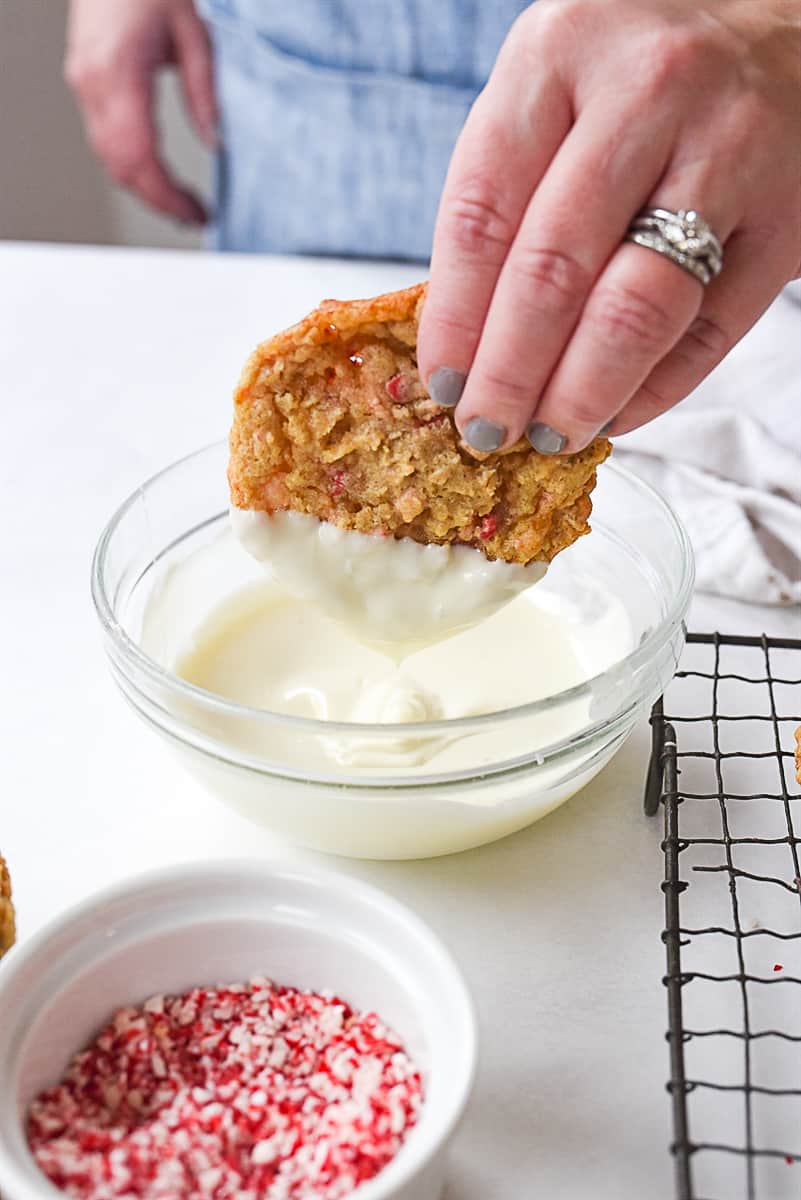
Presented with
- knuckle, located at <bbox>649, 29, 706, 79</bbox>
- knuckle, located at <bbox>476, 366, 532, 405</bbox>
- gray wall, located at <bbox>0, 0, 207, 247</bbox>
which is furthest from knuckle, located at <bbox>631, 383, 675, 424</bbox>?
gray wall, located at <bbox>0, 0, 207, 247</bbox>

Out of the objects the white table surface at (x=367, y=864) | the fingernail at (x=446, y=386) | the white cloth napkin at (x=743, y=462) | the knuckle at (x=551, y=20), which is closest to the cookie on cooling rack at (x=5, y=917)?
the white table surface at (x=367, y=864)

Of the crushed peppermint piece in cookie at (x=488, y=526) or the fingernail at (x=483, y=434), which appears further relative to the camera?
the crushed peppermint piece in cookie at (x=488, y=526)

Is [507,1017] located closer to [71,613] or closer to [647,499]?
[647,499]

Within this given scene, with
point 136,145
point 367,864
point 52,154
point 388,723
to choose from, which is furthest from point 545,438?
point 52,154

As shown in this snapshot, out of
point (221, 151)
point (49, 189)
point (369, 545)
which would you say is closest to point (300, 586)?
point (369, 545)

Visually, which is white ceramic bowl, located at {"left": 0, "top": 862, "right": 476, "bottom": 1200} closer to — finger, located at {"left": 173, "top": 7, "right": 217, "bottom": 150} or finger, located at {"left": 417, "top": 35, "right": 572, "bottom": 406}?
finger, located at {"left": 417, "top": 35, "right": 572, "bottom": 406}

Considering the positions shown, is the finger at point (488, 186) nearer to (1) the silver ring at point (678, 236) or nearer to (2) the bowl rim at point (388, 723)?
(1) the silver ring at point (678, 236)

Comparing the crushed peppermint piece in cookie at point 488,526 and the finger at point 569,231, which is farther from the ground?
the finger at point 569,231
